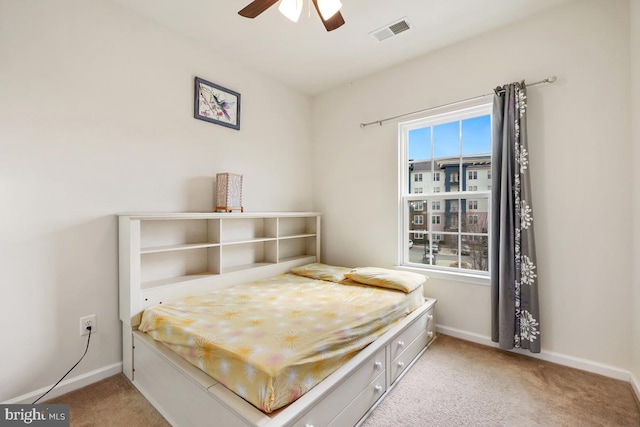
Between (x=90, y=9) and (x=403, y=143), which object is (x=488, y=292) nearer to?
(x=403, y=143)

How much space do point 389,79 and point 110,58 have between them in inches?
97.1

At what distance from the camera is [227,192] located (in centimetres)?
252

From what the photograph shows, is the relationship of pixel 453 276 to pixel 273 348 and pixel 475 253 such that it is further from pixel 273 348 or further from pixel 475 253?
pixel 273 348

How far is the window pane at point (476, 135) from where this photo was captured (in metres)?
2.56

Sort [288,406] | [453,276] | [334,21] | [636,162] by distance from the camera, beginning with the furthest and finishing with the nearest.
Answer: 1. [453,276]
2. [636,162]
3. [334,21]
4. [288,406]

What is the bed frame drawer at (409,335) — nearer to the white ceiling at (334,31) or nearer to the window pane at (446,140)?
the window pane at (446,140)

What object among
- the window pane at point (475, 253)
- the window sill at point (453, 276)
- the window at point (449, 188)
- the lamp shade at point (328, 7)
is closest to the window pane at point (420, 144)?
the window at point (449, 188)

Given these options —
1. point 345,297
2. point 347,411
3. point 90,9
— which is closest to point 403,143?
point 345,297

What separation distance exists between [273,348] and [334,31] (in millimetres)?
2464

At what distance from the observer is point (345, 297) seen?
7.27 feet

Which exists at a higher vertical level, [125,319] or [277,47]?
[277,47]

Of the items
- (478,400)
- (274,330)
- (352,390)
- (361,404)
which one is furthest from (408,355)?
(274,330)

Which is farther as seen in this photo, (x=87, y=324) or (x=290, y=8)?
(x=87, y=324)

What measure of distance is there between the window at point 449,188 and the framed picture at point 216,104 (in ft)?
5.65
